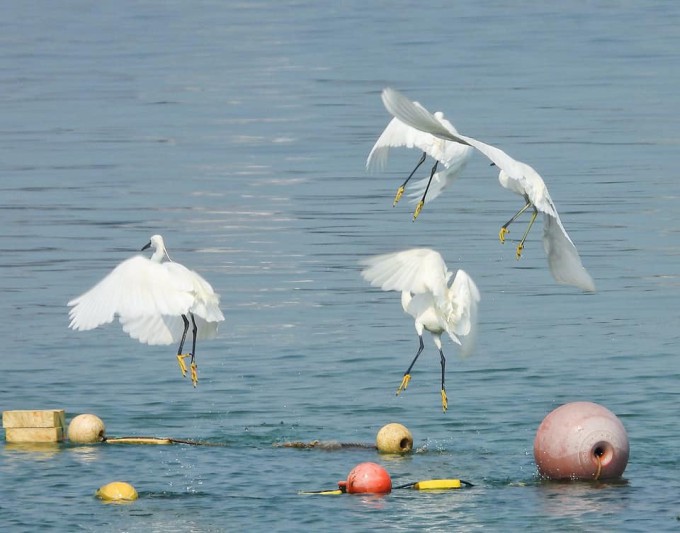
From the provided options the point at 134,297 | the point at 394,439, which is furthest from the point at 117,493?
the point at 394,439

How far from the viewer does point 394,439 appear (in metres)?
20.7

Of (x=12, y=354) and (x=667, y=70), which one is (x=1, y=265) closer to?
(x=12, y=354)

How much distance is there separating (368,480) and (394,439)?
1.80 metres

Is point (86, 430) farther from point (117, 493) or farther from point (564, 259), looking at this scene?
point (564, 259)

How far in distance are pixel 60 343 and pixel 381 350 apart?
436cm

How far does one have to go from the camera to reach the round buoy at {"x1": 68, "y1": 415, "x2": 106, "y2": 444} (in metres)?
21.4

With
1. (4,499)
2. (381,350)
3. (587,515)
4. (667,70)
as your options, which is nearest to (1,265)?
(381,350)

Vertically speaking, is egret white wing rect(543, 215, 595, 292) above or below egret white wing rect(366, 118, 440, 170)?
below

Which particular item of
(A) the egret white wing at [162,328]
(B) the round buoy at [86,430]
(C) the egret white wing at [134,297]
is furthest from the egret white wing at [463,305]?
(B) the round buoy at [86,430]

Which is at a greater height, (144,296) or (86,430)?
(144,296)

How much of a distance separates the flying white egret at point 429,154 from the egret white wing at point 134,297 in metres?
3.62

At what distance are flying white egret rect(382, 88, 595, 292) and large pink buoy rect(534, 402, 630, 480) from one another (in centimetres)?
164

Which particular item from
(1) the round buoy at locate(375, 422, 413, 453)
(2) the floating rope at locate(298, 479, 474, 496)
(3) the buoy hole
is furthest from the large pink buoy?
(1) the round buoy at locate(375, 422, 413, 453)

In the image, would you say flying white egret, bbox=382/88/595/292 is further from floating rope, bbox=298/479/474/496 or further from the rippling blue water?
floating rope, bbox=298/479/474/496
